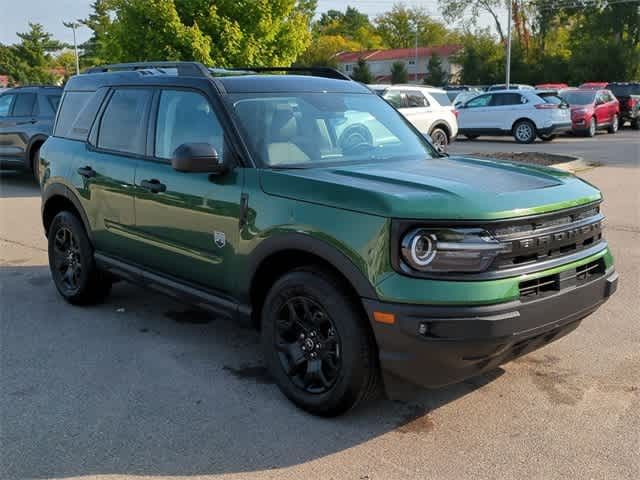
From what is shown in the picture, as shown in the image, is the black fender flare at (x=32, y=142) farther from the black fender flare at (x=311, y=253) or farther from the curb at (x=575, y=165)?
the black fender flare at (x=311, y=253)

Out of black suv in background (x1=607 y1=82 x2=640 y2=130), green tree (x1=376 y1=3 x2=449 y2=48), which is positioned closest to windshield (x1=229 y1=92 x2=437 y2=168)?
black suv in background (x1=607 y1=82 x2=640 y2=130)

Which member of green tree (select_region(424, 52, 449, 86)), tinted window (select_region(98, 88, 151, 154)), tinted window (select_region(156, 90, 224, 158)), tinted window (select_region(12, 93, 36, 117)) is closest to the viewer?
tinted window (select_region(156, 90, 224, 158))

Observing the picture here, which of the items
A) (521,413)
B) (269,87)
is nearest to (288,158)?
(269,87)

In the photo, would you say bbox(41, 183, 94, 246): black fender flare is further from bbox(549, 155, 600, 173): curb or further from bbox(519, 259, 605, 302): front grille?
bbox(549, 155, 600, 173): curb

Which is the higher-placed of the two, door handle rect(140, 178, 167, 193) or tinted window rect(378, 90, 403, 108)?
tinted window rect(378, 90, 403, 108)

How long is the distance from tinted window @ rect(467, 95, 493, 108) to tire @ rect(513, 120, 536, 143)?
1.39 meters

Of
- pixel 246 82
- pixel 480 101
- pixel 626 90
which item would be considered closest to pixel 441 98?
pixel 480 101

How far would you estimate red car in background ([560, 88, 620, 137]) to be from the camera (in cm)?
→ 2250

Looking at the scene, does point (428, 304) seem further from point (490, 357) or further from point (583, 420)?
point (583, 420)

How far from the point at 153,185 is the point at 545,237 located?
2.57 meters

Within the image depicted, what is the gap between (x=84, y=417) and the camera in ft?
12.4

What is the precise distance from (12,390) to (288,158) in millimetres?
2181

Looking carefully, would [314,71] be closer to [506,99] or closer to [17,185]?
[17,185]

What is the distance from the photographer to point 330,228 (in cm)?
346
